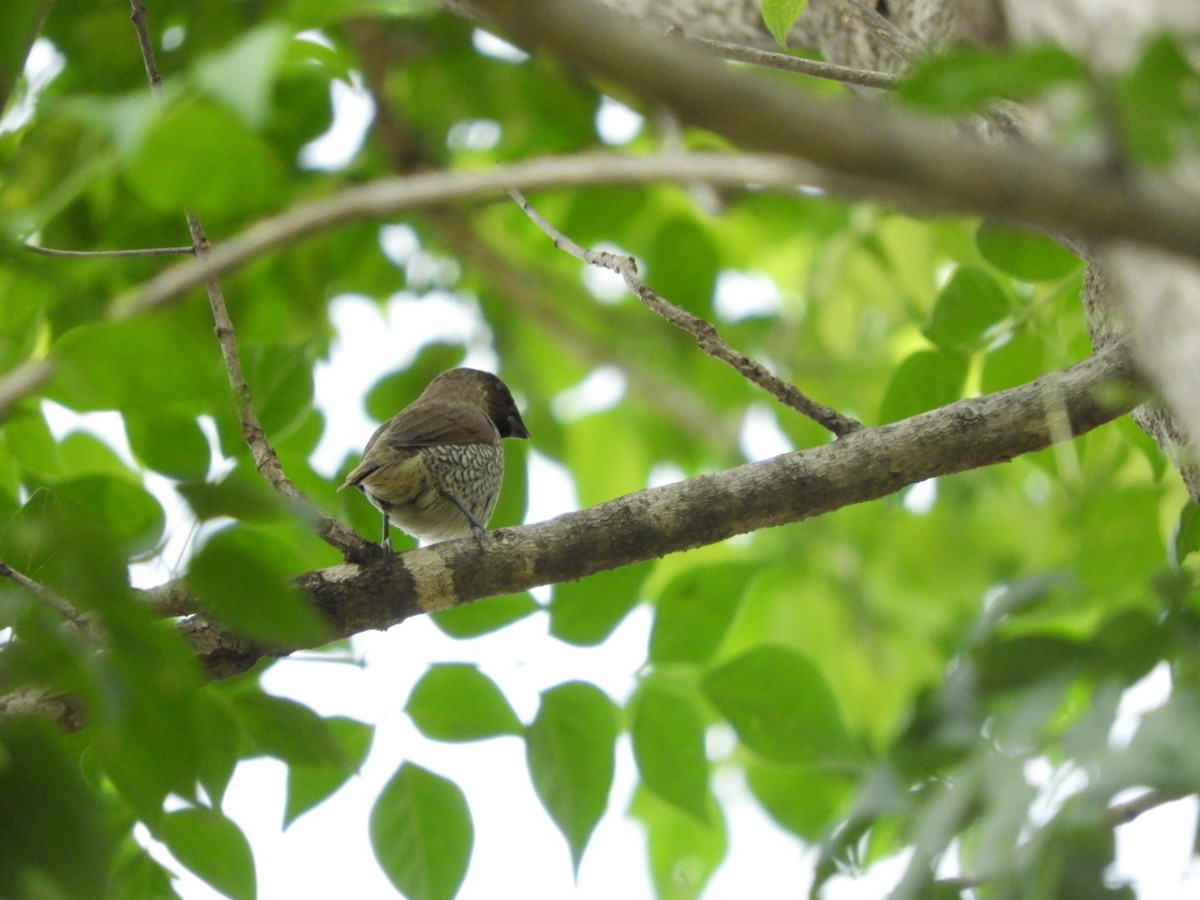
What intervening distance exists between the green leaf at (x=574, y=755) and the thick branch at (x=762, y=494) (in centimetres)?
34

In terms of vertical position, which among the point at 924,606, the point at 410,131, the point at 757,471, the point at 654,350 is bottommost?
the point at 924,606

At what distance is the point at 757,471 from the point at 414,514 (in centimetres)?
153

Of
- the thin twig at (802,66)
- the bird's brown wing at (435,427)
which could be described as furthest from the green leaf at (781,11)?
the bird's brown wing at (435,427)

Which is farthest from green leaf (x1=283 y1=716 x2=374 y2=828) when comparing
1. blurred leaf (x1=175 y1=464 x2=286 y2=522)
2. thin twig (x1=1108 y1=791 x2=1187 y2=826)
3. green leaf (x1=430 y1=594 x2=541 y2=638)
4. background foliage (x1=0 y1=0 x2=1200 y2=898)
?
thin twig (x1=1108 y1=791 x2=1187 y2=826)

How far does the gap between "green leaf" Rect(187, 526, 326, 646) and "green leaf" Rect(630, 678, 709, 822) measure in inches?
63.1

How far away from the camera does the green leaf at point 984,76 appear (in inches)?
33.9

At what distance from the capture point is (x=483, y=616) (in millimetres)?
2643

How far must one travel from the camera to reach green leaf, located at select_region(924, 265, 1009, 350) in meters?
2.73

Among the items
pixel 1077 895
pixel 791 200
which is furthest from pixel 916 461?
pixel 791 200

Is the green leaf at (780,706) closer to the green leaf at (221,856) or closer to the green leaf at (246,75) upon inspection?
the green leaf at (221,856)

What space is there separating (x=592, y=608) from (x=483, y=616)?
27cm

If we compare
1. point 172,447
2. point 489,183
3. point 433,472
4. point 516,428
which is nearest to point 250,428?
point 172,447

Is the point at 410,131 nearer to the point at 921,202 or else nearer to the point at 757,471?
the point at 757,471

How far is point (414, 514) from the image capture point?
354 centimetres
